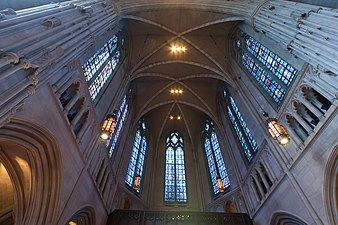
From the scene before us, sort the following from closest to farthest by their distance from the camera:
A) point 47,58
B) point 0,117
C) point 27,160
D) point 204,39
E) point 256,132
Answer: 1. point 0,117
2. point 47,58
3. point 27,160
4. point 256,132
5. point 204,39

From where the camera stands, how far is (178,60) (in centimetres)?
1567

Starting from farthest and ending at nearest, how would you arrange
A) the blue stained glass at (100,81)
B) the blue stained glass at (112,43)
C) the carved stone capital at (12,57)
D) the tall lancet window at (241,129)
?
the blue stained glass at (112,43) → the tall lancet window at (241,129) → the blue stained glass at (100,81) → the carved stone capital at (12,57)

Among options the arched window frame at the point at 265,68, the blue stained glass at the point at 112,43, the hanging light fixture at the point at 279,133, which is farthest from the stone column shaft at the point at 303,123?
the blue stained glass at the point at 112,43

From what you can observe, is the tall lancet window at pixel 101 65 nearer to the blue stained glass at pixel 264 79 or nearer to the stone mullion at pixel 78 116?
the stone mullion at pixel 78 116

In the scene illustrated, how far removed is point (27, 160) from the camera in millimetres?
6020

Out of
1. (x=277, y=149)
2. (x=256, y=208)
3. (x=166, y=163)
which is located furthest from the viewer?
(x=166, y=163)

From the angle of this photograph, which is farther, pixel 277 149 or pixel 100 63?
pixel 100 63

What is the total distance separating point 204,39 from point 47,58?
41.5 feet

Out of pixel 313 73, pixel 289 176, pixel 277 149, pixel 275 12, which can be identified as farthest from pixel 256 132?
pixel 275 12

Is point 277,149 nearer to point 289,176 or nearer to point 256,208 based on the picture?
point 289,176

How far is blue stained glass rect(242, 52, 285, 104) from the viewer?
Result: 9350mm

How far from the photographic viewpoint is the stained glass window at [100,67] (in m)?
9.03

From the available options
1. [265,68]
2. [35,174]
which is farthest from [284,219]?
[35,174]

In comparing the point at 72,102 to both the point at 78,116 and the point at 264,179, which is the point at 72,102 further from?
the point at 264,179
